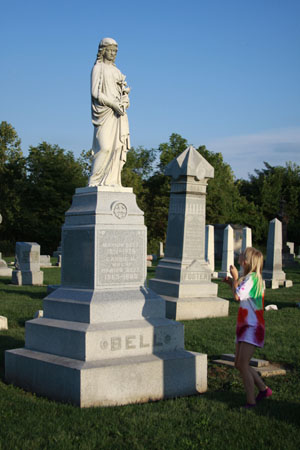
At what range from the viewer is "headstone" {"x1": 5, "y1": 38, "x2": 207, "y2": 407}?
5566 mm

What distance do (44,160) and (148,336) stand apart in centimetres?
4024

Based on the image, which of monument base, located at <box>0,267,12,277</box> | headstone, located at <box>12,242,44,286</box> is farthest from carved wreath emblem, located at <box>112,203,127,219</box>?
monument base, located at <box>0,267,12,277</box>

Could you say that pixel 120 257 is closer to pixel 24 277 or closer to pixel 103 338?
pixel 103 338

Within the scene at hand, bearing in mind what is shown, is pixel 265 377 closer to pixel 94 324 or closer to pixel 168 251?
pixel 94 324

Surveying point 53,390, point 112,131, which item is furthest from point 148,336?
point 112,131

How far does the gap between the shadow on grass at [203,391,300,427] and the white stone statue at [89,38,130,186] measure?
9.67 feet

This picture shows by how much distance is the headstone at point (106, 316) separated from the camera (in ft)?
18.3

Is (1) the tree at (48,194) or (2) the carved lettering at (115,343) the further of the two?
(1) the tree at (48,194)

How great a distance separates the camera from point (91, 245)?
625 centimetres

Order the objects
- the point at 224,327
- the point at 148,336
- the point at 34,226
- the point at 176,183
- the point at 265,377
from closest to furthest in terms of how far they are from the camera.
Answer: the point at 148,336 → the point at 265,377 → the point at 224,327 → the point at 176,183 → the point at 34,226

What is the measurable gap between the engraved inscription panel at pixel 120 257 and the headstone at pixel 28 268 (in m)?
11.8

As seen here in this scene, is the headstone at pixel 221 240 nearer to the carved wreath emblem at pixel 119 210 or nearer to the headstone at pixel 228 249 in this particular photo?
the headstone at pixel 228 249

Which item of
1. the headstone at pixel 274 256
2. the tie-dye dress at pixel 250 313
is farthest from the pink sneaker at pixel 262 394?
the headstone at pixel 274 256

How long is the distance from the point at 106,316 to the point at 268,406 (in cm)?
202
